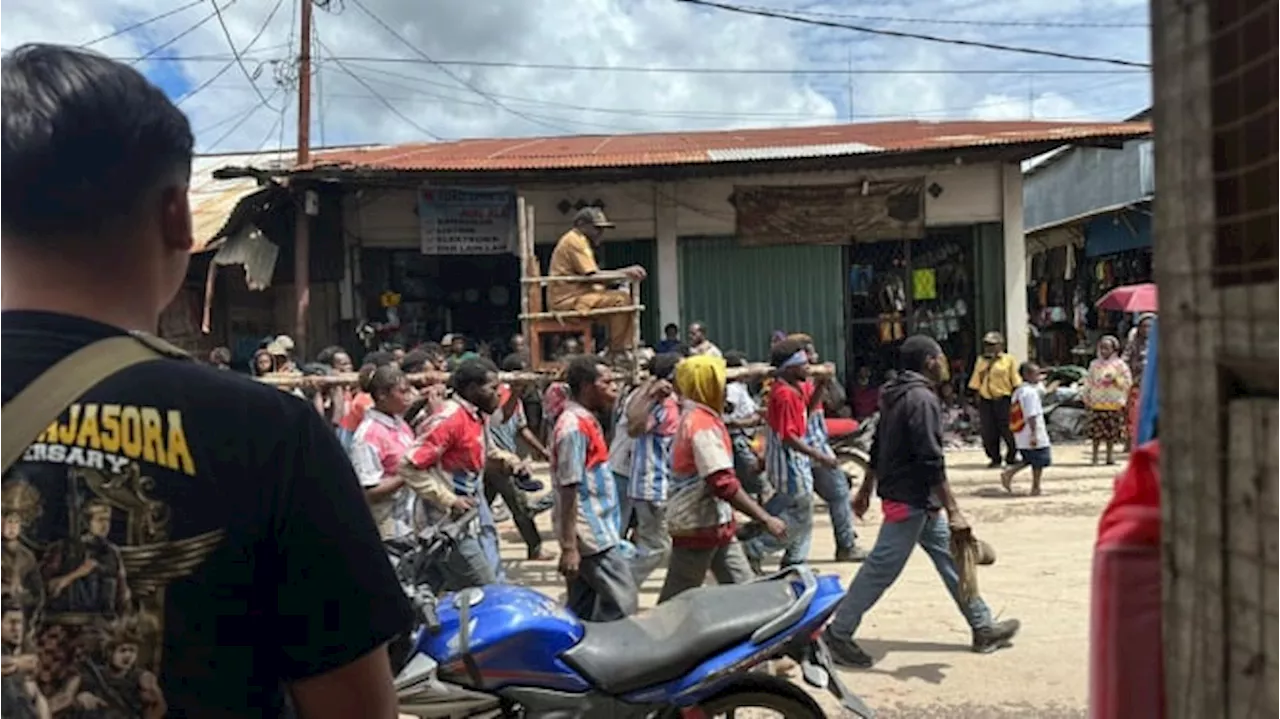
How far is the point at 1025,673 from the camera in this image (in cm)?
519

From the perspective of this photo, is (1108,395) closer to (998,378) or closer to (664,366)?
(998,378)

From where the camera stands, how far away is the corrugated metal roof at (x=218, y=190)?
13.0m

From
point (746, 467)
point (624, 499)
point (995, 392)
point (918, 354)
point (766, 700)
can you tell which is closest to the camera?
point (766, 700)

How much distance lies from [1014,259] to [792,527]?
27.2 ft

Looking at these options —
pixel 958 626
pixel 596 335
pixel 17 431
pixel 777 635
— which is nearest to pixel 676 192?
pixel 596 335

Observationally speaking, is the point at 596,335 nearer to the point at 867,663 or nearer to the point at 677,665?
the point at 867,663

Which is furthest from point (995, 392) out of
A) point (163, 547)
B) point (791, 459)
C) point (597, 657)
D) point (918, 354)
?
point (163, 547)

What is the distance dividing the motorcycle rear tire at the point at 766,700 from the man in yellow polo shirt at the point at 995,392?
8132mm

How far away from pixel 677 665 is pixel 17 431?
259cm

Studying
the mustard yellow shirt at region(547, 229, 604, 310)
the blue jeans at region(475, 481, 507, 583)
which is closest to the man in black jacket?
the blue jeans at region(475, 481, 507, 583)

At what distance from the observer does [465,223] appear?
13.6 m

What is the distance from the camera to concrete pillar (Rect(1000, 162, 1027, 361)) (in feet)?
45.1

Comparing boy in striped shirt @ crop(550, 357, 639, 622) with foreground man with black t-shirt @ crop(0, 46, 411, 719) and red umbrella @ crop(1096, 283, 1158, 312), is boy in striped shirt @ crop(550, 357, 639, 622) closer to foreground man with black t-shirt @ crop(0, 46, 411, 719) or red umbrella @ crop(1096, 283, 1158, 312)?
foreground man with black t-shirt @ crop(0, 46, 411, 719)

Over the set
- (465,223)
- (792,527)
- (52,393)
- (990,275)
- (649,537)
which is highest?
(465,223)
